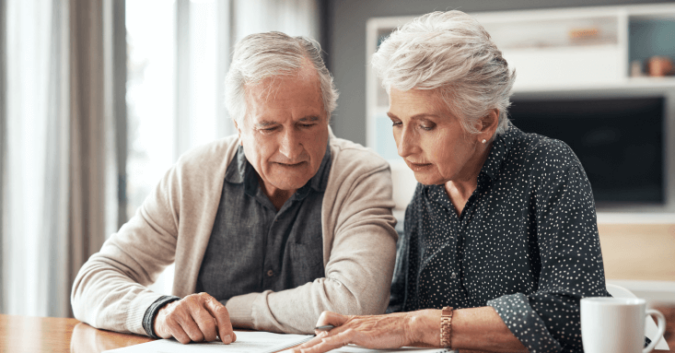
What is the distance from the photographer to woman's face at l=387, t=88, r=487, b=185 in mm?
1107

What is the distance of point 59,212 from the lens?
2383 millimetres

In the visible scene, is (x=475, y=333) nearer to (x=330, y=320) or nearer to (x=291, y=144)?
(x=330, y=320)

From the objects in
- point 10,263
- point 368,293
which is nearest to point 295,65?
point 368,293

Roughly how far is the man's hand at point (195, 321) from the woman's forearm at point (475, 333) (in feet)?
1.07

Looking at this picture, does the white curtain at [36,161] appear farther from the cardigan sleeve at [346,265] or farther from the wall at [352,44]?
the wall at [352,44]

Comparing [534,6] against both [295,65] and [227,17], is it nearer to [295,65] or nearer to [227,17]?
[227,17]

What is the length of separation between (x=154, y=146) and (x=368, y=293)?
2.26 meters

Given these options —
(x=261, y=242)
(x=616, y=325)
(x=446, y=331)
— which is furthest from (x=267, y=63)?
(x=616, y=325)

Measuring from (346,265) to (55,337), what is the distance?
568 millimetres

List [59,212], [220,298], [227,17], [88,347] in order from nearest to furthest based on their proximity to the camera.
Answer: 1. [88,347]
2. [220,298]
3. [59,212]
4. [227,17]

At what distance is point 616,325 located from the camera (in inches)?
29.0

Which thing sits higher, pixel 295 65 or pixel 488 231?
pixel 295 65

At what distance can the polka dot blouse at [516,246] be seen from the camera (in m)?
0.95

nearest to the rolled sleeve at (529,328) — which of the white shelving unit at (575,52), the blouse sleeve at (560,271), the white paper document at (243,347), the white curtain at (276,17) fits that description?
the blouse sleeve at (560,271)
